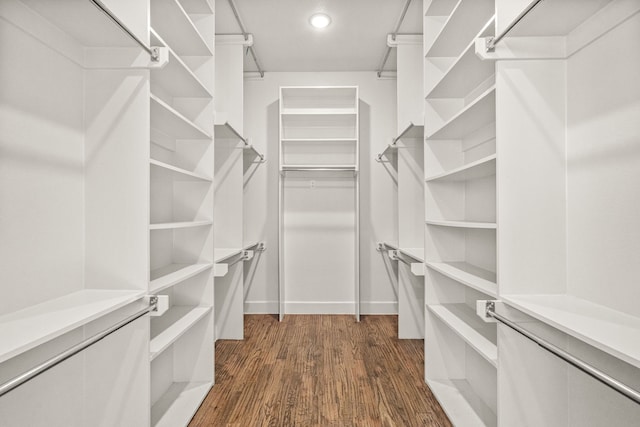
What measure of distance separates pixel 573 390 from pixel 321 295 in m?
2.44

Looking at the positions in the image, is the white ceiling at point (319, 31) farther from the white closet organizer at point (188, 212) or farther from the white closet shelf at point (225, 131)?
the white closet shelf at point (225, 131)

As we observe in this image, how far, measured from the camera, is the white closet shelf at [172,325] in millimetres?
1447

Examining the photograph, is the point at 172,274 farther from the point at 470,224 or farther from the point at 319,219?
the point at 319,219

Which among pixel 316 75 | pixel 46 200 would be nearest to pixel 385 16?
pixel 316 75

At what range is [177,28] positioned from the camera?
5.67ft

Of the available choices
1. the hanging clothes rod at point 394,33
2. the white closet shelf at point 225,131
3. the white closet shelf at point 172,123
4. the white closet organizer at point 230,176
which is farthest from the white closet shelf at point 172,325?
the hanging clothes rod at point 394,33

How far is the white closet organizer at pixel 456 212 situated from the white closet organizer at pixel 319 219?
1.37m

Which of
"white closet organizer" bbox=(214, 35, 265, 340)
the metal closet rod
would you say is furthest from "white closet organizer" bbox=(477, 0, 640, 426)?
"white closet organizer" bbox=(214, 35, 265, 340)

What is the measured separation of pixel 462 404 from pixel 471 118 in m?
1.52

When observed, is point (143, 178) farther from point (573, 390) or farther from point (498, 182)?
point (573, 390)

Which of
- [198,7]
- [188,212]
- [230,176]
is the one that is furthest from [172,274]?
[198,7]

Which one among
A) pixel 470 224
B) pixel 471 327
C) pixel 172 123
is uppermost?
pixel 172 123

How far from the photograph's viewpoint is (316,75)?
3.39 meters

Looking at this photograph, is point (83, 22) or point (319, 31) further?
point (319, 31)
